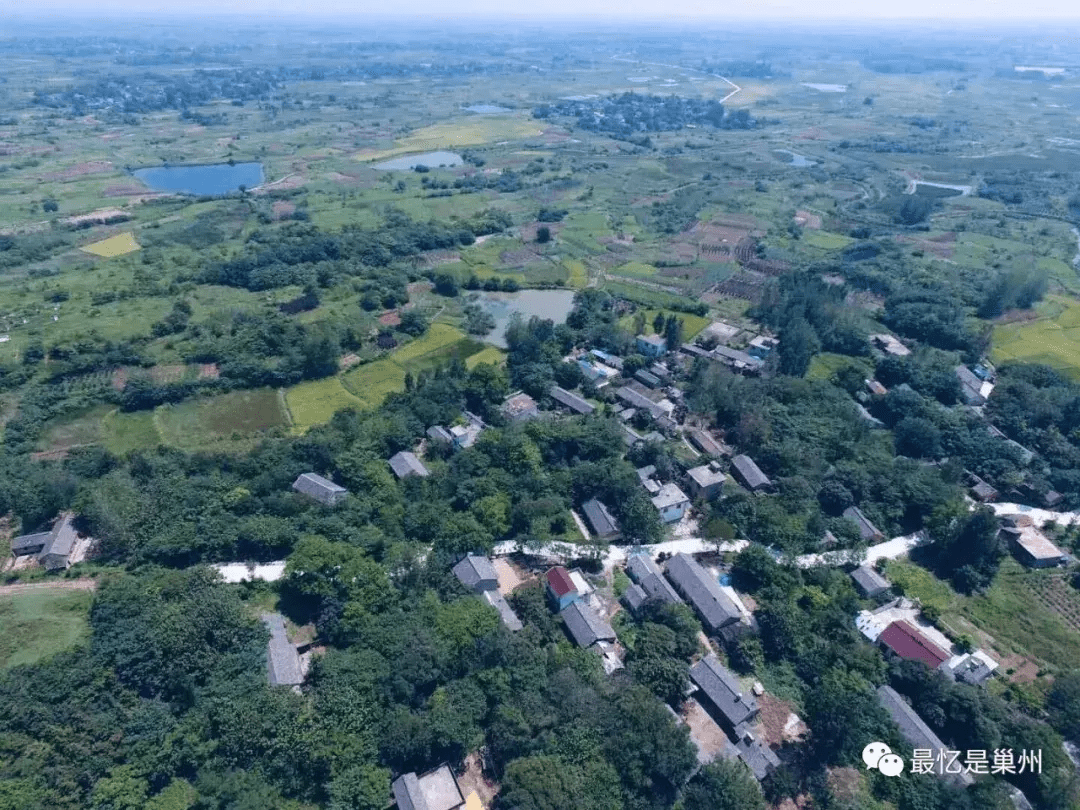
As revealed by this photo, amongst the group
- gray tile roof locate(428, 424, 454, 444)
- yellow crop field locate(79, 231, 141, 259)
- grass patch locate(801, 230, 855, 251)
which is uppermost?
grass patch locate(801, 230, 855, 251)

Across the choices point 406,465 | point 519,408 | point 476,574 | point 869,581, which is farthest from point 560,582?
point 519,408

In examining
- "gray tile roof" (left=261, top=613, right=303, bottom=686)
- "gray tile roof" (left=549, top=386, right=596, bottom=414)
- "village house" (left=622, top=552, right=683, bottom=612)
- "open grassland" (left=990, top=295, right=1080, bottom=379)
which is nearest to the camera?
"gray tile roof" (left=261, top=613, right=303, bottom=686)

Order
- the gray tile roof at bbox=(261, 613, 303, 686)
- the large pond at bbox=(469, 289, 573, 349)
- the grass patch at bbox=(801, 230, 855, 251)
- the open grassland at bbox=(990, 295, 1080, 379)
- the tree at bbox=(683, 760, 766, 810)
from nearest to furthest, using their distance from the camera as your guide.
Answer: the tree at bbox=(683, 760, 766, 810) → the gray tile roof at bbox=(261, 613, 303, 686) → the open grassland at bbox=(990, 295, 1080, 379) → the large pond at bbox=(469, 289, 573, 349) → the grass patch at bbox=(801, 230, 855, 251)

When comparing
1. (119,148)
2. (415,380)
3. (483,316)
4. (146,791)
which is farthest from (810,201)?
(119,148)

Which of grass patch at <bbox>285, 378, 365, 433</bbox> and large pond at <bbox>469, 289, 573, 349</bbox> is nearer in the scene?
grass patch at <bbox>285, 378, 365, 433</bbox>

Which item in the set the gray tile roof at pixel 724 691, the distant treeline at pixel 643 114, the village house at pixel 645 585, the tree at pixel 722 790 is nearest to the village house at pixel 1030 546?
the gray tile roof at pixel 724 691

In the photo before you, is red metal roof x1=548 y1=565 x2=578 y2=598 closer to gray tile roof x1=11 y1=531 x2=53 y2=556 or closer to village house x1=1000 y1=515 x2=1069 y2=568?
village house x1=1000 y1=515 x2=1069 y2=568

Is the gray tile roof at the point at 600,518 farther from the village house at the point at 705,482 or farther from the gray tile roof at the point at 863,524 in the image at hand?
the gray tile roof at the point at 863,524

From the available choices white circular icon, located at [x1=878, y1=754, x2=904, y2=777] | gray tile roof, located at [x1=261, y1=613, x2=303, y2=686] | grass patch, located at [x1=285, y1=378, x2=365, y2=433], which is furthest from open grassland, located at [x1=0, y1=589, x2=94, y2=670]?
white circular icon, located at [x1=878, y1=754, x2=904, y2=777]

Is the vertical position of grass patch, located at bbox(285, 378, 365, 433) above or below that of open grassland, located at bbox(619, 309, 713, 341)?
below
